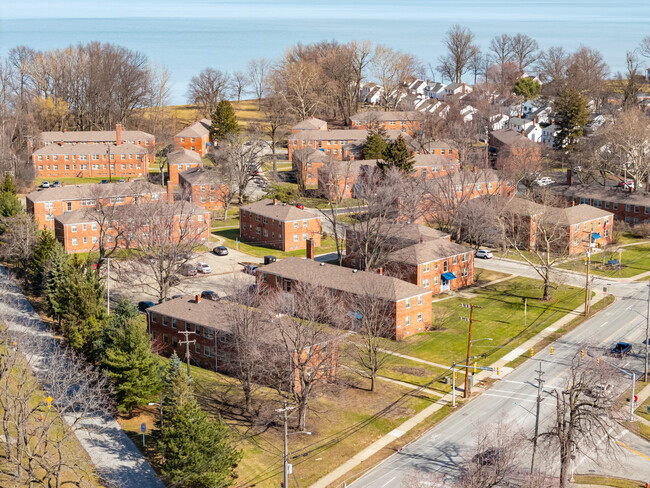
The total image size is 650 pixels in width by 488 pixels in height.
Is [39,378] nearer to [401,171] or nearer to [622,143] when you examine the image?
[401,171]

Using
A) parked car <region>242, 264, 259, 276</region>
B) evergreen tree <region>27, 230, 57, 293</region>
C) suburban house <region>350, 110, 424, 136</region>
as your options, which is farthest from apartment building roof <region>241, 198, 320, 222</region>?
suburban house <region>350, 110, 424, 136</region>

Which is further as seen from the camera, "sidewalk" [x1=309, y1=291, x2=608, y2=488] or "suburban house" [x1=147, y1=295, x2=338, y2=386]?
"suburban house" [x1=147, y1=295, x2=338, y2=386]

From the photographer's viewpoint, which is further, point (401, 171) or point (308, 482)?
point (401, 171)

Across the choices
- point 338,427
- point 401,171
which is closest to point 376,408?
point 338,427

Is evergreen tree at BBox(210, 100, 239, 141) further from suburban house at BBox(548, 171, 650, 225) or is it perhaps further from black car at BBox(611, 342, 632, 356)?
black car at BBox(611, 342, 632, 356)

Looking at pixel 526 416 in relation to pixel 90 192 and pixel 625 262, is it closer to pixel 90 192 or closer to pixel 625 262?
pixel 625 262

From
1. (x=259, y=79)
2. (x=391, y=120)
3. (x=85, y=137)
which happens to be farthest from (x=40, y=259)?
(x=259, y=79)

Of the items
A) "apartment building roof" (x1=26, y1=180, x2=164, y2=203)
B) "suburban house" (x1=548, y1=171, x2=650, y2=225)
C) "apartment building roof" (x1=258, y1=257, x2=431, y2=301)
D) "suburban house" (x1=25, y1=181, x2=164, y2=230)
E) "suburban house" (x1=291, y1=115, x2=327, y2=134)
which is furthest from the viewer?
"suburban house" (x1=291, y1=115, x2=327, y2=134)
